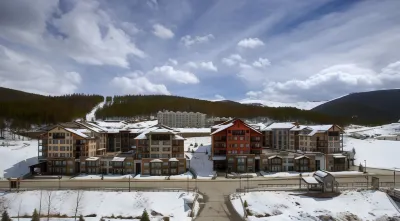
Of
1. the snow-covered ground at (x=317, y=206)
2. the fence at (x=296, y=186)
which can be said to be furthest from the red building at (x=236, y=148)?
the snow-covered ground at (x=317, y=206)

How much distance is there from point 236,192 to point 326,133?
1114 inches

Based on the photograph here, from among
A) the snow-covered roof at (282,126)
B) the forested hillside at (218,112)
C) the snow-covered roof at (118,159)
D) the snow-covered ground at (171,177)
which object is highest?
the forested hillside at (218,112)

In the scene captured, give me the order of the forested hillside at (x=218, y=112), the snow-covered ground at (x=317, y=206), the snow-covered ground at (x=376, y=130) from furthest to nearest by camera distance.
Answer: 1. the forested hillside at (x=218, y=112)
2. the snow-covered ground at (x=376, y=130)
3. the snow-covered ground at (x=317, y=206)

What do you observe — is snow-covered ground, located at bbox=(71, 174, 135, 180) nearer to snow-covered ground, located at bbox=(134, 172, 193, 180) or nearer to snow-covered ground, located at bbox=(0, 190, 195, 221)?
snow-covered ground, located at bbox=(134, 172, 193, 180)

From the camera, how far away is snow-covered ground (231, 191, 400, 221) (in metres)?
32.3

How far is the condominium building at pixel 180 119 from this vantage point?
131 meters

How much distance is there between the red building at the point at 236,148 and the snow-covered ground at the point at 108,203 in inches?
693

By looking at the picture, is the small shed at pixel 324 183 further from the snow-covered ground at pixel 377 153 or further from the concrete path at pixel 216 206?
the snow-covered ground at pixel 377 153

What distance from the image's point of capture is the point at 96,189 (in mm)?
38438

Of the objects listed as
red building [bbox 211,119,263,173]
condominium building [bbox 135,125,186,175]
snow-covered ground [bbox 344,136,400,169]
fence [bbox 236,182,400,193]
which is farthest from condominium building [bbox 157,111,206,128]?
fence [bbox 236,182,400,193]

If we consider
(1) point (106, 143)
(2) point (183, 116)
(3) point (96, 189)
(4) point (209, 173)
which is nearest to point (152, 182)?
Result: (3) point (96, 189)

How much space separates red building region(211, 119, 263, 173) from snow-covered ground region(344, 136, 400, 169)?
78.2 feet

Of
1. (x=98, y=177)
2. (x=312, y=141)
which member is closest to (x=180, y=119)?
(x=312, y=141)

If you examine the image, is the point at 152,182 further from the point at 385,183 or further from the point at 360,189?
the point at 385,183
